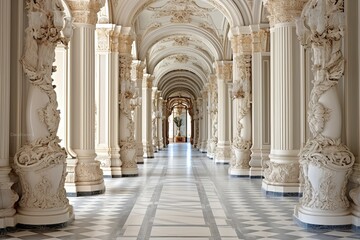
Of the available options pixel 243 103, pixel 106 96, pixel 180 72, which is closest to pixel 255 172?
pixel 243 103

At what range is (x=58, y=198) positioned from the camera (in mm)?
8211

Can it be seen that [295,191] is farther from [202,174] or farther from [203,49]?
[203,49]

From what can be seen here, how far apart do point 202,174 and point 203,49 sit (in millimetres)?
14818

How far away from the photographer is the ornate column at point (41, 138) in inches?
313

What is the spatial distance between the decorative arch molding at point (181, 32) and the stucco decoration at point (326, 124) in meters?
18.0

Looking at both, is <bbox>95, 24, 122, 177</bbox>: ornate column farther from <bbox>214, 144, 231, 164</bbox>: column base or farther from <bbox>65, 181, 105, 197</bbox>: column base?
<bbox>214, 144, 231, 164</bbox>: column base

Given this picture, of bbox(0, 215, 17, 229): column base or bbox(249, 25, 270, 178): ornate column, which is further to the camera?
bbox(249, 25, 270, 178): ornate column

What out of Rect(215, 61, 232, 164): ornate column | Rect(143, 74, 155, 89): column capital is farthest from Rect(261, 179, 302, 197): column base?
Rect(143, 74, 155, 89): column capital

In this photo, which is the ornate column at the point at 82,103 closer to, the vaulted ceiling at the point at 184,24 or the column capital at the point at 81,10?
the column capital at the point at 81,10

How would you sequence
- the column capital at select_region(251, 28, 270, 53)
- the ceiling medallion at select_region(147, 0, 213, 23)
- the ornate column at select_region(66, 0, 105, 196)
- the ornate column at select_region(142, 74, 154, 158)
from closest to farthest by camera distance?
the ornate column at select_region(66, 0, 105, 196)
the column capital at select_region(251, 28, 270, 53)
the ceiling medallion at select_region(147, 0, 213, 23)
the ornate column at select_region(142, 74, 154, 158)

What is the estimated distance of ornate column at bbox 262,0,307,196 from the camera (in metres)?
12.3

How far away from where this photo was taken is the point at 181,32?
26.6m

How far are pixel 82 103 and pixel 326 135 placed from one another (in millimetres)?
6525

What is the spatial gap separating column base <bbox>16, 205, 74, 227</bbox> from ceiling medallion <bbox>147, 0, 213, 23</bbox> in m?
16.6
